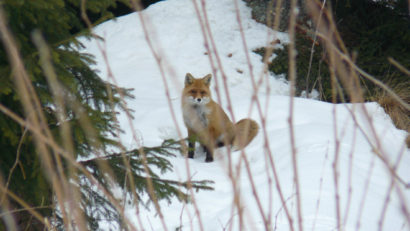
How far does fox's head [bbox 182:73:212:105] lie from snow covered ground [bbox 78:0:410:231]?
326 millimetres

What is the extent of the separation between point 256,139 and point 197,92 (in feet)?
3.06

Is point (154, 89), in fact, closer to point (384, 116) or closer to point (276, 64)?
point (276, 64)

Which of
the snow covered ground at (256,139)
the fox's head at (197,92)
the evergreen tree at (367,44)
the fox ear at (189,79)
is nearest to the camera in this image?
the snow covered ground at (256,139)

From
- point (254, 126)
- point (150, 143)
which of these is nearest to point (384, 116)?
point (254, 126)

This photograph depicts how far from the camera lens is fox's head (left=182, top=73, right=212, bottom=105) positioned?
5453mm

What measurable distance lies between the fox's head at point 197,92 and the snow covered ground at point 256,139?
0.33 meters

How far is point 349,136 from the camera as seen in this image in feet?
16.0

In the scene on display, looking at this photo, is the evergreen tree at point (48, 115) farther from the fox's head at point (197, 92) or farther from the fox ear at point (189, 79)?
the fox ear at point (189, 79)

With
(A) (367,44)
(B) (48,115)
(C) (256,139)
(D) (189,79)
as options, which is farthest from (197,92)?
(A) (367,44)

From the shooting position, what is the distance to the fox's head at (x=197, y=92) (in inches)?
215

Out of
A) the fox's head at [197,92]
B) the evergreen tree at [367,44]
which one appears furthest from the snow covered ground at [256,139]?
the evergreen tree at [367,44]

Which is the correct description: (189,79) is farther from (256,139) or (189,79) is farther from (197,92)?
(256,139)

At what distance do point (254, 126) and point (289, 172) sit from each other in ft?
5.58

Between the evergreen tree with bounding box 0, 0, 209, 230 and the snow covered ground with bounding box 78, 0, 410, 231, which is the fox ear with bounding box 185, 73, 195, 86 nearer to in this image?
the snow covered ground with bounding box 78, 0, 410, 231
